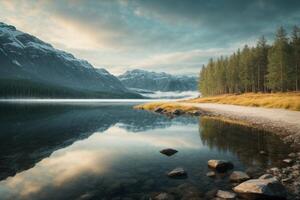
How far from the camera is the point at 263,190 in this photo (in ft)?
38.1

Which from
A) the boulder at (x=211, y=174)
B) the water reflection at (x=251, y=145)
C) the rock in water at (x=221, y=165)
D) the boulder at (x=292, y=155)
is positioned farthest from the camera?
the water reflection at (x=251, y=145)

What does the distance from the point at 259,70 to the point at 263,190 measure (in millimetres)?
102004

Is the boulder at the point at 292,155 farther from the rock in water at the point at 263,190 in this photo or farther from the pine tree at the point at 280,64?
the pine tree at the point at 280,64

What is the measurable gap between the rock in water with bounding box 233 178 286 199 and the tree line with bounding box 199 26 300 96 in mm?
80128

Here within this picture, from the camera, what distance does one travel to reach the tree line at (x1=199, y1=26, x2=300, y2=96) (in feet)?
280

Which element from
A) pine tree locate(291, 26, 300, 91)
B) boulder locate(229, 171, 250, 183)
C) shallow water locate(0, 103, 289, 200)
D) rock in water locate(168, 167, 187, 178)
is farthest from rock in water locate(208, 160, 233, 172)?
pine tree locate(291, 26, 300, 91)

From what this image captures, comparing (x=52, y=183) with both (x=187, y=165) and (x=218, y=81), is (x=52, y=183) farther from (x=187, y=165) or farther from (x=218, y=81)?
(x=218, y=81)

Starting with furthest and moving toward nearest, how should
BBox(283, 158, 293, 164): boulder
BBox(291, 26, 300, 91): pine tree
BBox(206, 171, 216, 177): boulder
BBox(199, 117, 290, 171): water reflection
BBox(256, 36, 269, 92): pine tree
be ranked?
BBox(256, 36, 269, 92): pine tree
BBox(291, 26, 300, 91): pine tree
BBox(199, 117, 290, 171): water reflection
BBox(283, 158, 293, 164): boulder
BBox(206, 171, 216, 177): boulder

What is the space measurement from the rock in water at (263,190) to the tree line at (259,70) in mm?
80128

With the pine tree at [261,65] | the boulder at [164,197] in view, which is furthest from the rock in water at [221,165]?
the pine tree at [261,65]

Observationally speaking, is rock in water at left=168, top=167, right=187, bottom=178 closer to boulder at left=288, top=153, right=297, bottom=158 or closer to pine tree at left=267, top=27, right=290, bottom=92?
boulder at left=288, top=153, right=297, bottom=158

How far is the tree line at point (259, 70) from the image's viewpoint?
85.4m

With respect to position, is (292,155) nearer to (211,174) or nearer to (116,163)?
(211,174)

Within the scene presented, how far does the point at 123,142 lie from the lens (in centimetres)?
2894
